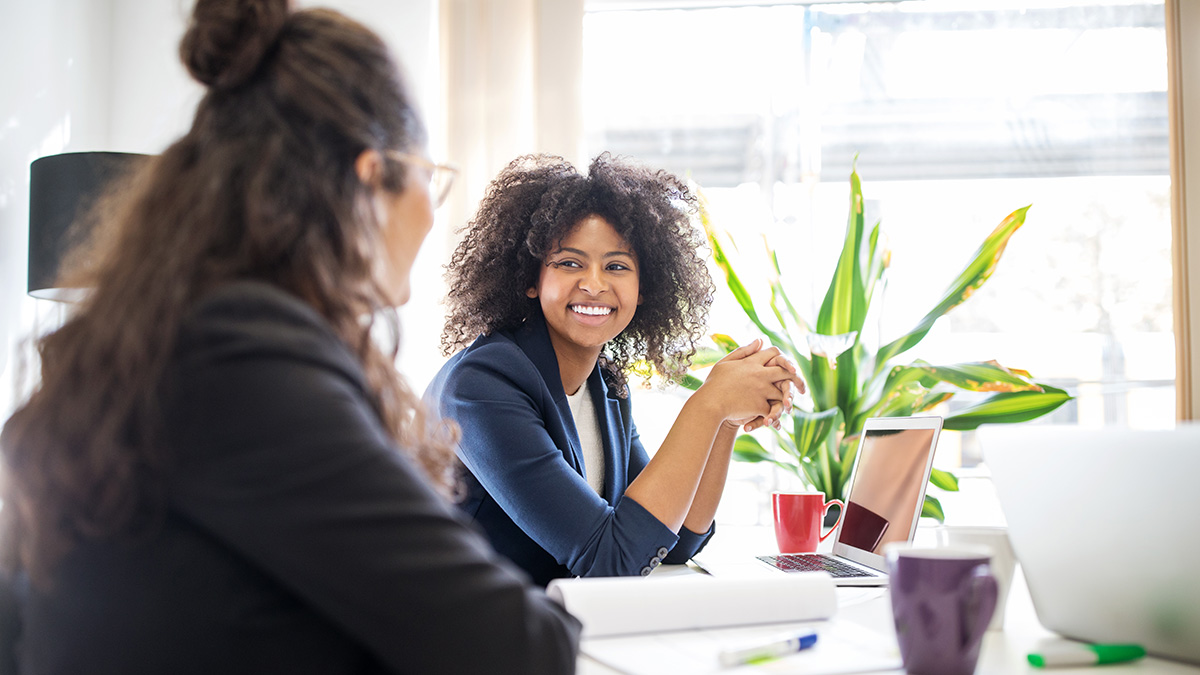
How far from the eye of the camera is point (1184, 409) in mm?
2375

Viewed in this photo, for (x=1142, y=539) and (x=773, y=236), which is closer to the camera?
(x=1142, y=539)

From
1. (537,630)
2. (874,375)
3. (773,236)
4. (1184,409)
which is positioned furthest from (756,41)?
(537,630)

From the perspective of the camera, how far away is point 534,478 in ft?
4.07

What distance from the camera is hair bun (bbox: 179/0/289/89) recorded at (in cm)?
64

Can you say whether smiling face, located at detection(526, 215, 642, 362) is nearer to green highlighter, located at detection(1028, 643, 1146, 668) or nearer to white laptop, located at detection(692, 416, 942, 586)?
white laptop, located at detection(692, 416, 942, 586)

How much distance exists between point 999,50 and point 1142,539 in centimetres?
242

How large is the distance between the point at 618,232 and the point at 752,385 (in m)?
0.41

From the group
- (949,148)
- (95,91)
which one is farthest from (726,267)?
(95,91)

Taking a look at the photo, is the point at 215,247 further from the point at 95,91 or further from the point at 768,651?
the point at 95,91

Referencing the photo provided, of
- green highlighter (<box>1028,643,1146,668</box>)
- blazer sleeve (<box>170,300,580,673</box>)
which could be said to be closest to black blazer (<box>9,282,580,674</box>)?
blazer sleeve (<box>170,300,580,673</box>)

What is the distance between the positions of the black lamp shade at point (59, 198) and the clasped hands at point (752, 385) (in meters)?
1.27

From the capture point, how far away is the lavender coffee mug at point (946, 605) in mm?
646

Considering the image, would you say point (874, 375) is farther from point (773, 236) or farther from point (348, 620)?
point (348, 620)

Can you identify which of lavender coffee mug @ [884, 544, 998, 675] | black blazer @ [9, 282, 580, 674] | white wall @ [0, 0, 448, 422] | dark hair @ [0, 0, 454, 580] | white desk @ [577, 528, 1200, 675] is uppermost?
white wall @ [0, 0, 448, 422]
